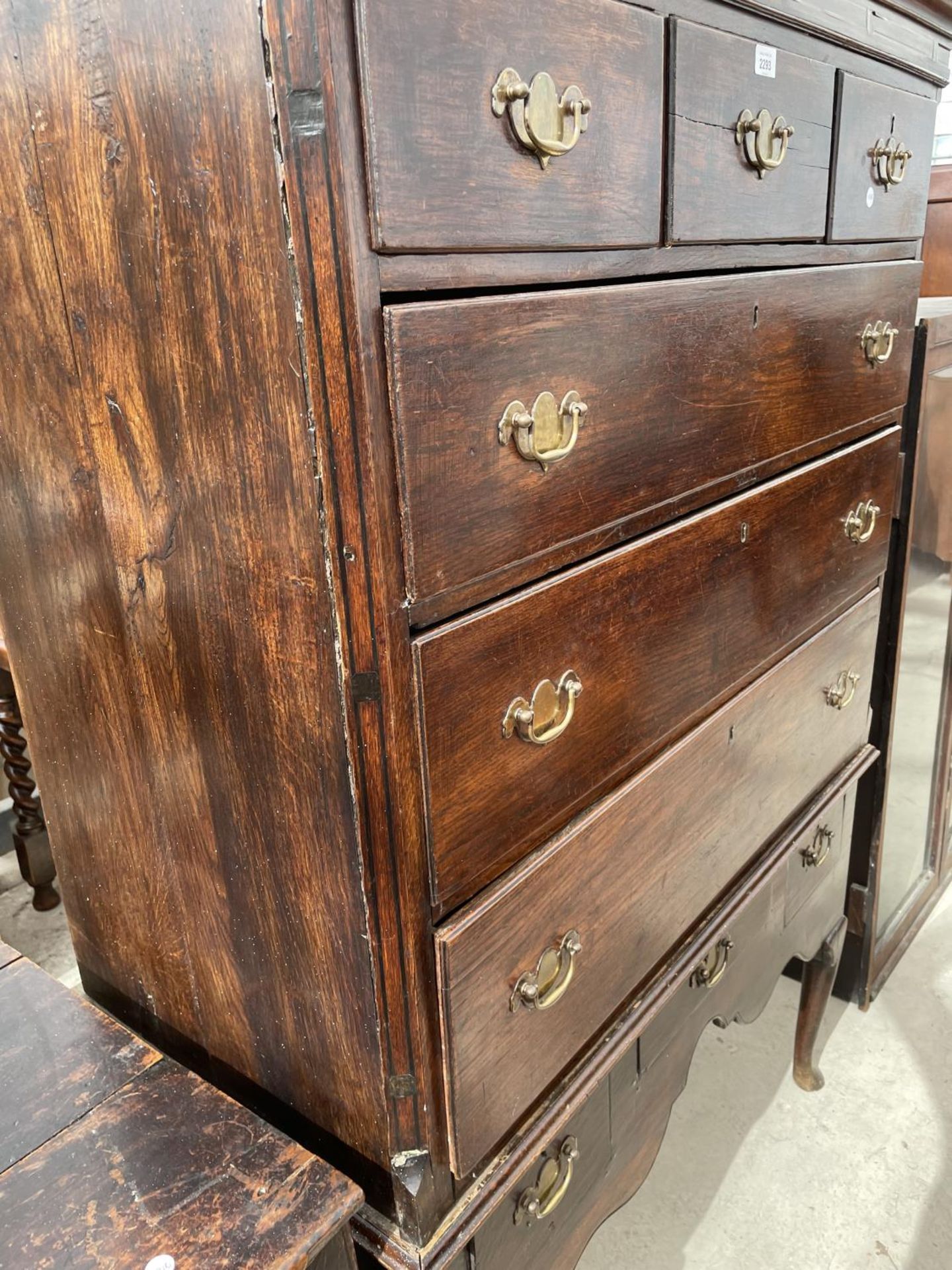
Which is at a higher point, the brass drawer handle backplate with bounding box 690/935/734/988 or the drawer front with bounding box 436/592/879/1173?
the drawer front with bounding box 436/592/879/1173

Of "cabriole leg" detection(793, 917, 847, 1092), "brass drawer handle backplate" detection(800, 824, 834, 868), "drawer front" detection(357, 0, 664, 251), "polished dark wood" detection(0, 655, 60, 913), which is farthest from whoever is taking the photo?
"polished dark wood" detection(0, 655, 60, 913)

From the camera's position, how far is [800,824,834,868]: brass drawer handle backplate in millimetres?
1354

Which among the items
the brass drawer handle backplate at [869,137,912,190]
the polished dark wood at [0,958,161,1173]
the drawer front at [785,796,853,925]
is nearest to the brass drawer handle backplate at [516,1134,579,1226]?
the polished dark wood at [0,958,161,1173]

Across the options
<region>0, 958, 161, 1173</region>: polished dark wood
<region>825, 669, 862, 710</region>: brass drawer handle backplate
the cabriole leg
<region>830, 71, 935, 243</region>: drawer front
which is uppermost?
<region>830, 71, 935, 243</region>: drawer front

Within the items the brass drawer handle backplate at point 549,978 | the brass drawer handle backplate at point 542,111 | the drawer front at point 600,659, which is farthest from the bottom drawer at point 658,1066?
the brass drawer handle backplate at point 542,111

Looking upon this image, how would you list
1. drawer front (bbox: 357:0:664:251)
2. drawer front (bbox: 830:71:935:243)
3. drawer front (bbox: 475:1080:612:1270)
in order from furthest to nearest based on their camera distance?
drawer front (bbox: 830:71:935:243)
drawer front (bbox: 475:1080:612:1270)
drawer front (bbox: 357:0:664:251)

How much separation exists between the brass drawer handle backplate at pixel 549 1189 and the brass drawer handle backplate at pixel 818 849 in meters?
0.57

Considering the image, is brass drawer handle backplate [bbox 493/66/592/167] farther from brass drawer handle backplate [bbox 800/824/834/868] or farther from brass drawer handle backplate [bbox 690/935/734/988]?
brass drawer handle backplate [bbox 800/824/834/868]

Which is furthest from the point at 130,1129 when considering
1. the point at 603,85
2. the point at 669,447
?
the point at 603,85

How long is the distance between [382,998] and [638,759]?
1.08ft

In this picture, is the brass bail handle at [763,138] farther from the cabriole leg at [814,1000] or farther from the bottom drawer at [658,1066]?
the cabriole leg at [814,1000]

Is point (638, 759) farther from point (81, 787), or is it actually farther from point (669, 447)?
point (81, 787)

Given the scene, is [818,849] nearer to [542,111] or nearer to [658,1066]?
[658,1066]

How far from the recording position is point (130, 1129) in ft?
2.55
